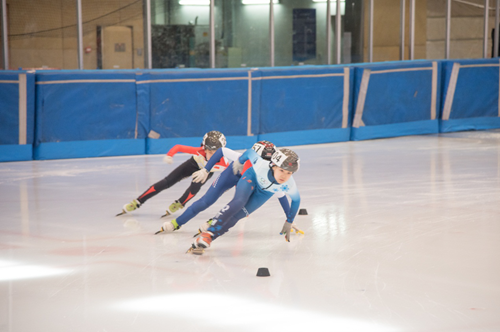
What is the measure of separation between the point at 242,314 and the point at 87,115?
8.40 m

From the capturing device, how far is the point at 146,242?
623 cm

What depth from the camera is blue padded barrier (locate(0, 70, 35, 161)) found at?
36.9 feet

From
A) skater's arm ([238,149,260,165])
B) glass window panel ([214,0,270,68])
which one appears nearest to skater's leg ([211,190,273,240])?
skater's arm ([238,149,260,165])

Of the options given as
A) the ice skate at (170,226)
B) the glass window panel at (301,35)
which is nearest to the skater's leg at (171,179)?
the ice skate at (170,226)

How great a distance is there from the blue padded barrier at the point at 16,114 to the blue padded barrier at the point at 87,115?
15cm

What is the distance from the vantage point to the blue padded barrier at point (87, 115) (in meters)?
11.6

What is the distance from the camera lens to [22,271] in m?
5.25

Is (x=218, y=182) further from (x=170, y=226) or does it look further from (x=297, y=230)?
(x=297, y=230)

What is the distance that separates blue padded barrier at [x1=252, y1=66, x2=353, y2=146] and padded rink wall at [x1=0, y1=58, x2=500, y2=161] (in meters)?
0.02

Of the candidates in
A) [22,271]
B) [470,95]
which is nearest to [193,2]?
[470,95]

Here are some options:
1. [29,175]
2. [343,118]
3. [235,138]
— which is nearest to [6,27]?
[29,175]

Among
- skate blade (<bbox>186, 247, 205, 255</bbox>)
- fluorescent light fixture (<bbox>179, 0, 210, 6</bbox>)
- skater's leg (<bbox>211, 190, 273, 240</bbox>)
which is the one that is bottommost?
skate blade (<bbox>186, 247, 205, 255</bbox>)

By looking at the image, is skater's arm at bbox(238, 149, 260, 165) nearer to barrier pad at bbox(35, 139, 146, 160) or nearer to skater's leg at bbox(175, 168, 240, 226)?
skater's leg at bbox(175, 168, 240, 226)

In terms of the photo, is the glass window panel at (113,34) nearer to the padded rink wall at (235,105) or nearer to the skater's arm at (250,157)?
the padded rink wall at (235,105)
